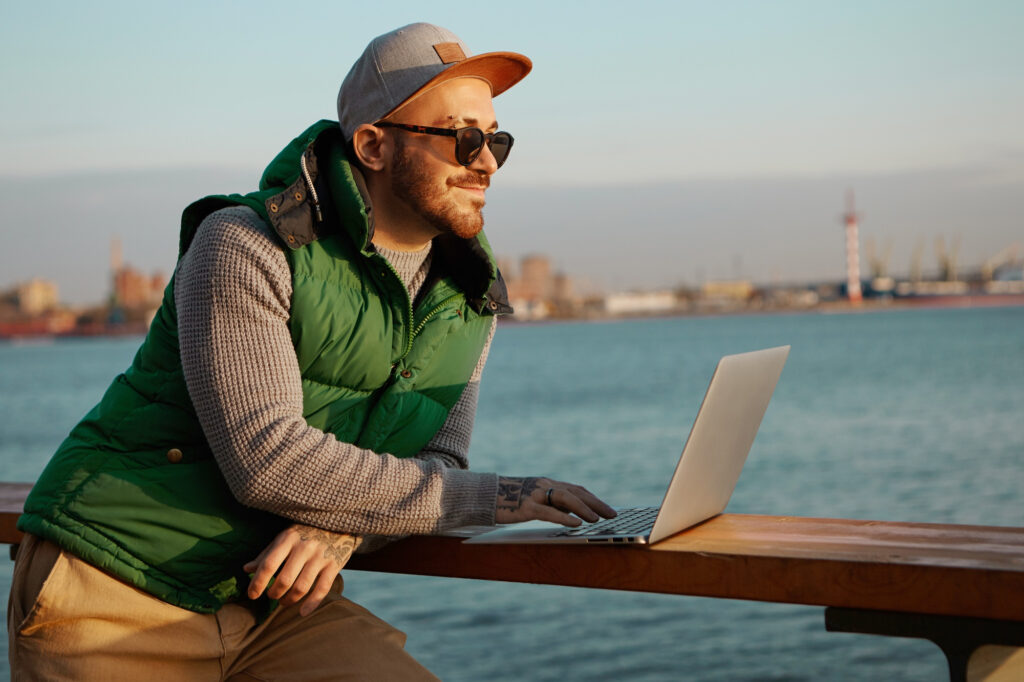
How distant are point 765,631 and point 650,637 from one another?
29.9 inches

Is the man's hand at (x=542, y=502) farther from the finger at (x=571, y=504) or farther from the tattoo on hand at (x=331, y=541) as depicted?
the tattoo on hand at (x=331, y=541)

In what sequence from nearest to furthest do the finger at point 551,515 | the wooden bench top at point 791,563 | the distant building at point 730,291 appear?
the wooden bench top at point 791,563, the finger at point 551,515, the distant building at point 730,291

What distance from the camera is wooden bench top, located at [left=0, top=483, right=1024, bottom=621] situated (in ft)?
3.91

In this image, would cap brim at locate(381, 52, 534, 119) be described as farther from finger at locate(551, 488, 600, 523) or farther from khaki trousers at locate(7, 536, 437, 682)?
khaki trousers at locate(7, 536, 437, 682)

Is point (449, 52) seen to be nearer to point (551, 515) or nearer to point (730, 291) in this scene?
point (551, 515)

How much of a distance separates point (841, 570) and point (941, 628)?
0.42 ft

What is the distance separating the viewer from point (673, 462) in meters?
17.2

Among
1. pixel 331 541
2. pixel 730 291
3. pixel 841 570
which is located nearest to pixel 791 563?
pixel 841 570

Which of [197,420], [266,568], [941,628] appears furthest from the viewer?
[197,420]

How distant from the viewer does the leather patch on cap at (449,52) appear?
167cm

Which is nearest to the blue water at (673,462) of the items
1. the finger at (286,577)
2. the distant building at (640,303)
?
the finger at (286,577)

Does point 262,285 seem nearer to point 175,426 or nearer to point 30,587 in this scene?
point 175,426

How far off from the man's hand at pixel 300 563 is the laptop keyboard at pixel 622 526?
0.31 meters

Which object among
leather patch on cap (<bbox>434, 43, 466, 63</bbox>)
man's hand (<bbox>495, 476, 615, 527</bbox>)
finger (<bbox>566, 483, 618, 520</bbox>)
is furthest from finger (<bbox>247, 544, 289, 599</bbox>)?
leather patch on cap (<bbox>434, 43, 466, 63</bbox>)
